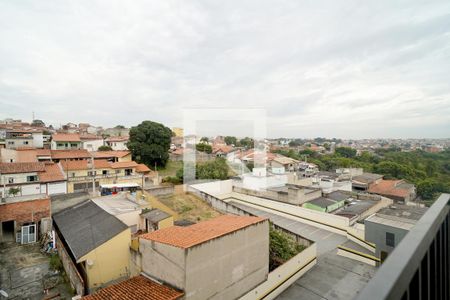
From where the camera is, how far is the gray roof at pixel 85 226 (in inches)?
278

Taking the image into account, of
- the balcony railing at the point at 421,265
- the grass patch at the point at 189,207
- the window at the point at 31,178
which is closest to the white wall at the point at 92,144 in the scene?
the window at the point at 31,178

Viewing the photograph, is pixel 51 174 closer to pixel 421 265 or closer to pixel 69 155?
pixel 69 155

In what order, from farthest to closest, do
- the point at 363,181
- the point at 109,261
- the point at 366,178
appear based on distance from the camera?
the point at 366,178 < the point at 363,181 < the point at 109,261

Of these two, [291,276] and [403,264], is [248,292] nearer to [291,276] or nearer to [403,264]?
[291,276]

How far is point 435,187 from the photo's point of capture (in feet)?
84.9

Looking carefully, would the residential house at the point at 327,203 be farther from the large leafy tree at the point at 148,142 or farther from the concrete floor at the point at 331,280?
the large leafy tree at the point at 148,142

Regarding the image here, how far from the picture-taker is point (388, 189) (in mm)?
24781

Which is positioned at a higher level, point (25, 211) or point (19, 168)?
point (19, 168)

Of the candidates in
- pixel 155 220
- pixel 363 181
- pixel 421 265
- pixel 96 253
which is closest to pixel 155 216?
pixel 155 220

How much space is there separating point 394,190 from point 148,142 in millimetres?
24046

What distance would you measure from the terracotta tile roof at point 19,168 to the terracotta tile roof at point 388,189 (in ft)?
92.9

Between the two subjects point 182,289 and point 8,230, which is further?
point 8,230

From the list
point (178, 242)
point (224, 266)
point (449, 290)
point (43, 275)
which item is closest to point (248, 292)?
point (224, 266)

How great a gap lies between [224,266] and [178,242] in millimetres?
1309
